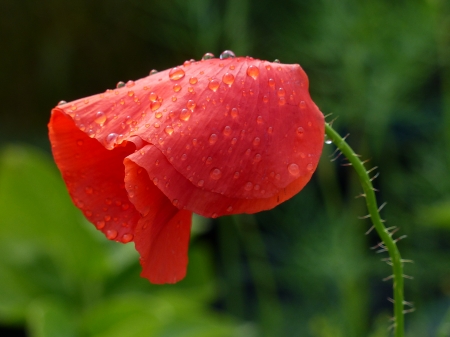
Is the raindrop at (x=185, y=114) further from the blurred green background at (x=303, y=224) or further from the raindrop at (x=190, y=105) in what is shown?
the blurred green background at (x=303, y=224)

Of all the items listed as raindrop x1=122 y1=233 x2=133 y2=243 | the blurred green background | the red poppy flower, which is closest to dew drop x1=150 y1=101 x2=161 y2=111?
the red poppy flower

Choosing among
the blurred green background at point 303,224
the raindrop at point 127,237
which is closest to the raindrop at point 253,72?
the raindrop at point 127,237

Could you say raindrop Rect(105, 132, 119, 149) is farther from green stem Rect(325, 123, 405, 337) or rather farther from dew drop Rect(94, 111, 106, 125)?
green stem Rect(325, 123, 405, 337)

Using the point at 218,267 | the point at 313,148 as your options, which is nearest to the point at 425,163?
the point at 218,267

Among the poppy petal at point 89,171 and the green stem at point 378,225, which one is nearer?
the green stem at point 378,225

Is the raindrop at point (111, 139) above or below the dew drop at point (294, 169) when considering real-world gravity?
above

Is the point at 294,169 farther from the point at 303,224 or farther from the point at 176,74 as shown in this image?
the point at 303,224
